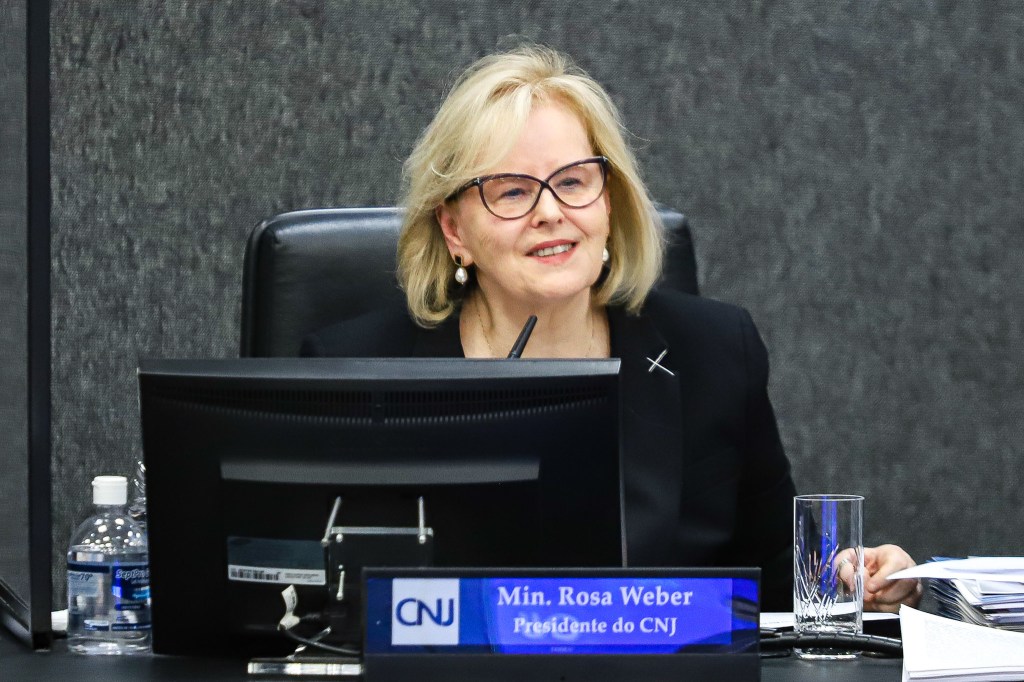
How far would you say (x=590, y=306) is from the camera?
5.17 feet

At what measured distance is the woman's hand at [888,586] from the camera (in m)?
1.20

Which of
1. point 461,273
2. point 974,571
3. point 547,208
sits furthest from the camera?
point 461,273

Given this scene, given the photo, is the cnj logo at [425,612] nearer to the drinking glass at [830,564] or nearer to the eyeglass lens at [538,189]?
the drinking glass at [830,564]

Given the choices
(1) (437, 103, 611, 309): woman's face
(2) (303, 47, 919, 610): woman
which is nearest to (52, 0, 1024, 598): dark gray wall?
(2) (303, 47, 919, 610): woman

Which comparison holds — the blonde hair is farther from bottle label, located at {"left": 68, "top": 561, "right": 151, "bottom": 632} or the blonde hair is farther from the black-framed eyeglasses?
bottle label, located at {"left": 68, "top": 561, "right": 151, "bottom": 632}

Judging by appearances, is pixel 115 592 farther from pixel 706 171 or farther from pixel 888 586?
pixel 706 171

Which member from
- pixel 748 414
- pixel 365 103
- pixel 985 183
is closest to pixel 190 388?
pixel 748 414

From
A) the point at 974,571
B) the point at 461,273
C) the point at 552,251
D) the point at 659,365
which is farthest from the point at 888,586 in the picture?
the point at 461,273

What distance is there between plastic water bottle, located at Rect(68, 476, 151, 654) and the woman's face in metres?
0.56

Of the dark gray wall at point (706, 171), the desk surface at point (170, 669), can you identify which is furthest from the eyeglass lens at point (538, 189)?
the dark gray wall at point (706, 171)

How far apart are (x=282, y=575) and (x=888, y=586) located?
1.98 feet

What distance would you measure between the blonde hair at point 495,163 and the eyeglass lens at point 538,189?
0.09 feet

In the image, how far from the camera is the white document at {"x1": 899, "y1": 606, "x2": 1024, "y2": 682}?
35.4 inches

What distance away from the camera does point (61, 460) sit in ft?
7.43
